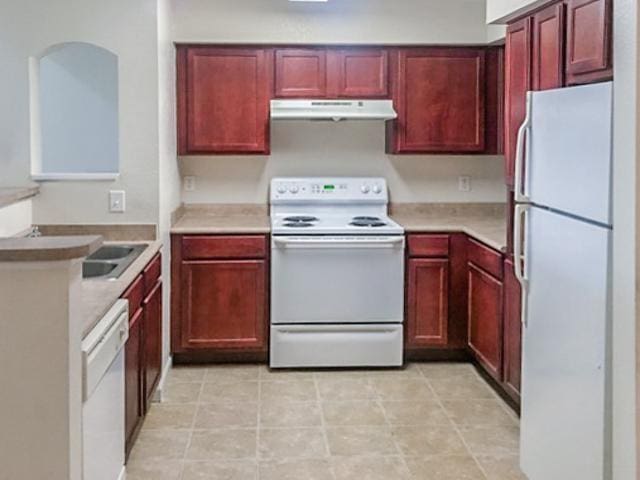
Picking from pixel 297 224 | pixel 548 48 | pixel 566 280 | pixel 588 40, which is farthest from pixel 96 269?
pixel 588 40

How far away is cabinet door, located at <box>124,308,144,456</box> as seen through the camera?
3176 millimetres

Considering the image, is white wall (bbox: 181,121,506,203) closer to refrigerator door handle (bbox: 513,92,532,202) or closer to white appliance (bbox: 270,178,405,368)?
white appliance (bbox: 270,178,405,368)

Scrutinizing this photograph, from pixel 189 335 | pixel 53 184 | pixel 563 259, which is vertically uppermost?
pixel 53 184

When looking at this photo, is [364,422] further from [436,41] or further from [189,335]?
[436,41]

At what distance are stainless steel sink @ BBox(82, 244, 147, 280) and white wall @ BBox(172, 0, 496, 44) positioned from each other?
5.42ft

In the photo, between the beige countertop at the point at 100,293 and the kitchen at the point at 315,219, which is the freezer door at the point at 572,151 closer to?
the kitchen at the point at 315,219

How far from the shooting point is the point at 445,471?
3.36 meters

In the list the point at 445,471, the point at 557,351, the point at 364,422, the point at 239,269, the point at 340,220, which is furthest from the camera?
the point at 340,220

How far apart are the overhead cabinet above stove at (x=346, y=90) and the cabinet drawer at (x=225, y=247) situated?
2.16 feet

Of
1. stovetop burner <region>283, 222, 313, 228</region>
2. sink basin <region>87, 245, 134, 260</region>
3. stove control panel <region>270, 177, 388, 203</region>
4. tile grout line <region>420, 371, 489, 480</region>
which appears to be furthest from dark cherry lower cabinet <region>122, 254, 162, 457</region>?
tile grout line <region>420, 371, 489, 480</region>

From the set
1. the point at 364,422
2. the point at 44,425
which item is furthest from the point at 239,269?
the point at 44,425

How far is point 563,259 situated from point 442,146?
2568mm

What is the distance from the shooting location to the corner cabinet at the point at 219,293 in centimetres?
476

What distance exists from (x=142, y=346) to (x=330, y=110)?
215cm
